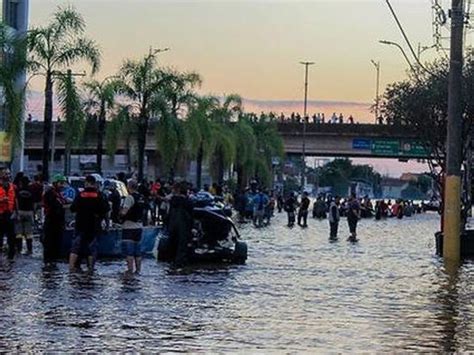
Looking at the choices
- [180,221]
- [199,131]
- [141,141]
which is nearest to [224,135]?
[199,131]

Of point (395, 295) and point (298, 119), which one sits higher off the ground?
point (298, 119)

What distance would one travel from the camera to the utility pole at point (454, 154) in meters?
28.4

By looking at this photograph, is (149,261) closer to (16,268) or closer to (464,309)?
(16,268)

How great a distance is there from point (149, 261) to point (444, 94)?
14963 millimetres

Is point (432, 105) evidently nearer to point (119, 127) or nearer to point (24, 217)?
point (24, 217)

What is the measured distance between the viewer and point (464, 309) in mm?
17750

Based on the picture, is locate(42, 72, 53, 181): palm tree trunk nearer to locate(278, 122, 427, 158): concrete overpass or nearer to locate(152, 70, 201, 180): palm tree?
locate(152, 70, 201, 180): palm tree

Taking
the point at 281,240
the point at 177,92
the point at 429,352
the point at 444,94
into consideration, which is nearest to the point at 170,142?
the point at 177,92

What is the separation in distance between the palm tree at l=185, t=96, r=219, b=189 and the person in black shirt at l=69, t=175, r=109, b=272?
4028cm

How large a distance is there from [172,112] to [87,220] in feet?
123

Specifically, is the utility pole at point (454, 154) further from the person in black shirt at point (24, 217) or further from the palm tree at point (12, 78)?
the palm tree at point (12, 78)

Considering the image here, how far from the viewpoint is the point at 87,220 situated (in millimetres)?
21750

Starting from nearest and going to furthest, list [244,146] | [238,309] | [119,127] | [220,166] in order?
[238,309]
[119,127]
[220,166]
[244,146]

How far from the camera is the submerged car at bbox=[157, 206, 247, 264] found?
81.6 feet
